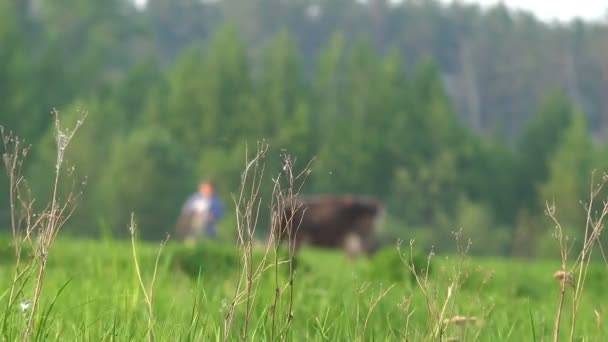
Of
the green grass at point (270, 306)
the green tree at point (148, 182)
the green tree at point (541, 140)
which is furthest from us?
the green tree at point (541, 140)

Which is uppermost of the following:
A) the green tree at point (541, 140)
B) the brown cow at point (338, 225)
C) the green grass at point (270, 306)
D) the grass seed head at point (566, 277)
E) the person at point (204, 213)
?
the grass seed head at point (566, 277)

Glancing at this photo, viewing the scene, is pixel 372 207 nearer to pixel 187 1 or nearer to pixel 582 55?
pixel 582 55

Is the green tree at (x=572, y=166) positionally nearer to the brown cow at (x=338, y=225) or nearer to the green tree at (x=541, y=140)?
the green tree at (x=541, y=140)

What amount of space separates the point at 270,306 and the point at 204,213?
1773 cm

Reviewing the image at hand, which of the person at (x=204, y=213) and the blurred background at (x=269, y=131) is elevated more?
the person at (x=204, y=213)

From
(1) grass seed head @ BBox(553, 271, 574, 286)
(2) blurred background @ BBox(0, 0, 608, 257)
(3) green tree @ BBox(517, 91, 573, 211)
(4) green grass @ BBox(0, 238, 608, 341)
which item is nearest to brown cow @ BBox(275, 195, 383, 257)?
(4) green grass @ BBox(0, 238, 608, 341)

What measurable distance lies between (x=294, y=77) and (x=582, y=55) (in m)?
A: 64.3

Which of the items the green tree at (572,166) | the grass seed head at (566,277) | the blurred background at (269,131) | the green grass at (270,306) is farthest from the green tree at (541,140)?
the grass seed head at (566,277)

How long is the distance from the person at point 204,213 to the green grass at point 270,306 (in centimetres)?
970

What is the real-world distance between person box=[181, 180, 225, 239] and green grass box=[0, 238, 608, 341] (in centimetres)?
970

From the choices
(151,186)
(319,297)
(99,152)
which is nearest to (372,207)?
(319,297)

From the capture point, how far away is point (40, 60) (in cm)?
8431

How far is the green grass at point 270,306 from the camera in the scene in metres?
4.44

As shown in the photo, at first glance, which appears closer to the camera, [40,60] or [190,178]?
[190,178]
